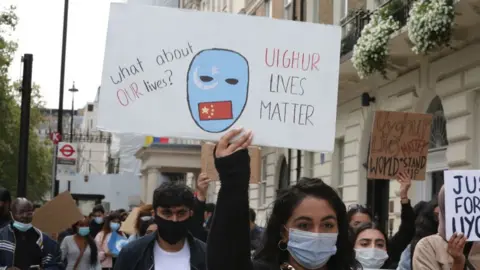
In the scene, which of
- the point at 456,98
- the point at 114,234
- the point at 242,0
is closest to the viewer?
the point at 456,98

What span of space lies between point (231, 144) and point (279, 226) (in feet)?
2.04

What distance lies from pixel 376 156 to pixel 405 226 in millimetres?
1976

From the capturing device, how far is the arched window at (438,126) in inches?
695

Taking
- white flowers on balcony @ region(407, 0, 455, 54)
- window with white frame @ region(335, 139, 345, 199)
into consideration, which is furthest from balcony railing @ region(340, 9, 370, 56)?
white flowers on balcony @ region(407, 0, 455, 54)

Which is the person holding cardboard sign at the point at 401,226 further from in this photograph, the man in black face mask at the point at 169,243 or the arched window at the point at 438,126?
the arched window at the point at 438,126

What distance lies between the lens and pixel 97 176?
43.9m

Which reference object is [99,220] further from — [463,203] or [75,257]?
[463,203]

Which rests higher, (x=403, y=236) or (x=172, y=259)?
(x=403, y=236)

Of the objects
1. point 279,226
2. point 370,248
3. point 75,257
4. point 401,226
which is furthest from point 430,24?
point 279,226

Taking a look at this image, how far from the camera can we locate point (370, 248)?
23.8 feet

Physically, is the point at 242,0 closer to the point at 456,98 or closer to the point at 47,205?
the point at 456,98

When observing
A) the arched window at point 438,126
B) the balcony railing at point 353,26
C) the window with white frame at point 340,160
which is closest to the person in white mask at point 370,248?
the arched window at point 438,126

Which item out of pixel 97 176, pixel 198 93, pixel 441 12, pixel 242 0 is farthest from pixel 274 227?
pixel 97 176

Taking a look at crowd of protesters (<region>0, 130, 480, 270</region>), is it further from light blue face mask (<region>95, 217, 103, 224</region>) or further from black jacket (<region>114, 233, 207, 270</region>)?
light blue face mask (<region>95, 217, 103, 224</region>)
